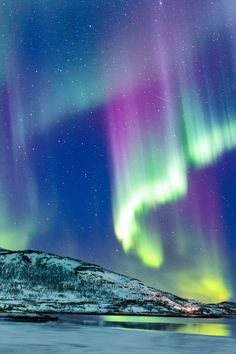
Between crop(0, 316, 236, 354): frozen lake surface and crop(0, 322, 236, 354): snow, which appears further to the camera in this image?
crop(0, 316, 236, 354): frozen lake surface

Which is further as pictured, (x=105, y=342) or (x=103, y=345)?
(x=105, y=342)

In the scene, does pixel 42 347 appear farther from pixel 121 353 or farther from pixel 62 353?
pixel 121 353

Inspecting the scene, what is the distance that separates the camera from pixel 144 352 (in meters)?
35.0

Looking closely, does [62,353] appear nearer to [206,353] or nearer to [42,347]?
[42,347]

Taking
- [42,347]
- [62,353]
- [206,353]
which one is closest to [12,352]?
[62,353]

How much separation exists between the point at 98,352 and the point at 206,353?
825 cm

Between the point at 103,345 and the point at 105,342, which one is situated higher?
the point at 103,345

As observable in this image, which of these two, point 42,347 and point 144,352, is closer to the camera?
point 144,352

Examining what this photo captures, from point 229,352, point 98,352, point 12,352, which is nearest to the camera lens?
point 12,352

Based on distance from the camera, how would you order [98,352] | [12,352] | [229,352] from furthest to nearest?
[229,352], [98,352], [12,352]

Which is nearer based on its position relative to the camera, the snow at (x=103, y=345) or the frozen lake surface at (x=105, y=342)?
the snow at (x=103, y=345)

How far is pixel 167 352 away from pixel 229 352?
15.9 ft

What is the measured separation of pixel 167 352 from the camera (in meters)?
36.0

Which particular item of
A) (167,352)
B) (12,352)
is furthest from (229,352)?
(12,352)
